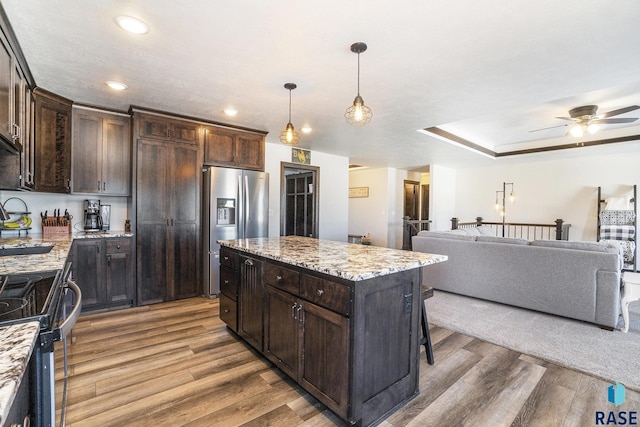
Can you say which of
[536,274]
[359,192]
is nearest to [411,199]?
[359,192]

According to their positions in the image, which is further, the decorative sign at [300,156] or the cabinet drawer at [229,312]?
the decorative sign at [300,156]

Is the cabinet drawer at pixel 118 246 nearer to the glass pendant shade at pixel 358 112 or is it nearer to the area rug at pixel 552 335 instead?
the glass pendant shade at pixel 358 112

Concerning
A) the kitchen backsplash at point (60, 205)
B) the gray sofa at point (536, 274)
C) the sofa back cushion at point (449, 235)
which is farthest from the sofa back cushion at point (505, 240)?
the kitchen backsplash at point (60, 205)

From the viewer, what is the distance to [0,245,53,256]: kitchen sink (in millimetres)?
2387

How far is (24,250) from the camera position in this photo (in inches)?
96.9

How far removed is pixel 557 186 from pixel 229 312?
7397 mm

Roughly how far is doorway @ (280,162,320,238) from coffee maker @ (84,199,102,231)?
2.70 m

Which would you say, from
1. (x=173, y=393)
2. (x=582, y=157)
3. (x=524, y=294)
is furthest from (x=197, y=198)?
(x=582, y=157)

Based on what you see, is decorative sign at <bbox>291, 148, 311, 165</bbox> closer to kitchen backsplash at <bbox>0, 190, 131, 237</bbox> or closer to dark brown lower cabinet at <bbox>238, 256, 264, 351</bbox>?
kitchen backsplash at <bbox>0, 190, 131, 237</bbox>

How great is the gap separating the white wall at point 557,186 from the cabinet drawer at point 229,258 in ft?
22.2

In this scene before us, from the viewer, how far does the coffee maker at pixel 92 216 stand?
3.74 meters

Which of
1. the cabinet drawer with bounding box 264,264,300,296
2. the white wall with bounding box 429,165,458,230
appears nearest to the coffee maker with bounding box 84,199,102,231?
the cabinet drawer with bounding box 264,264,300,296

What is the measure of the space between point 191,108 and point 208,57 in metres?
1.37

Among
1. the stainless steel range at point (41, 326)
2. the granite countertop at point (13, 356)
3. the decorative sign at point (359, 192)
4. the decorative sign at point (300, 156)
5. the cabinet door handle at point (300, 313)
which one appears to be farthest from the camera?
the decorative sign at point (359, 192)
